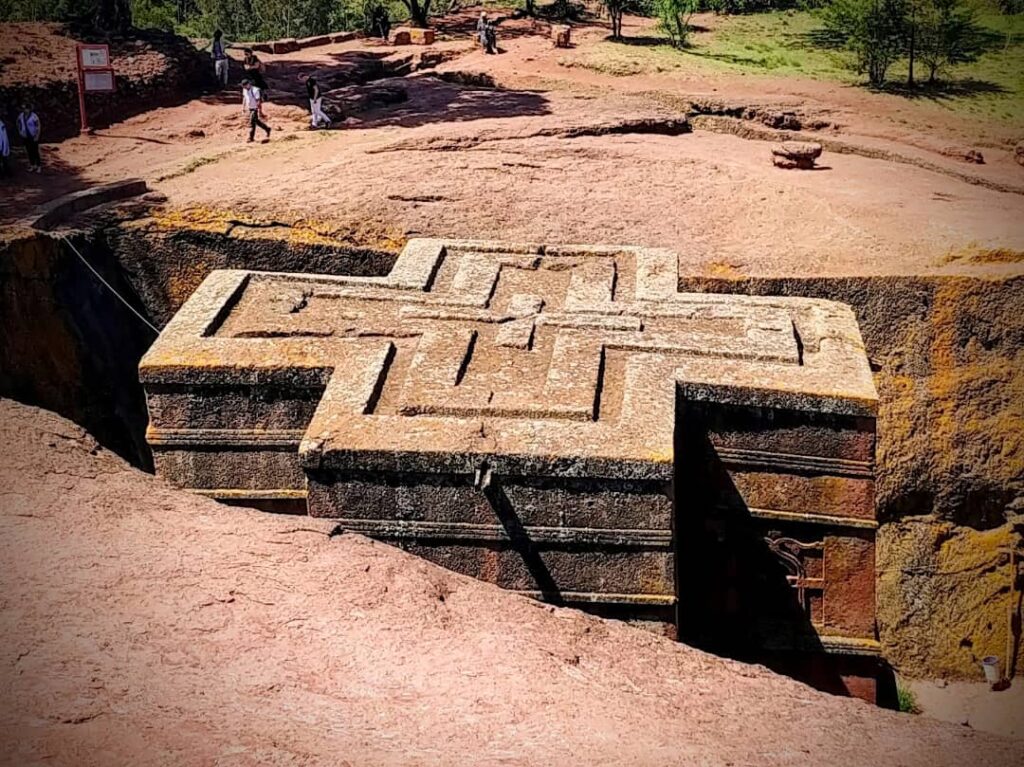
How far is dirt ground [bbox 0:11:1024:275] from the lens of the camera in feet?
38.4

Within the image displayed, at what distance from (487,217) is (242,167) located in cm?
430

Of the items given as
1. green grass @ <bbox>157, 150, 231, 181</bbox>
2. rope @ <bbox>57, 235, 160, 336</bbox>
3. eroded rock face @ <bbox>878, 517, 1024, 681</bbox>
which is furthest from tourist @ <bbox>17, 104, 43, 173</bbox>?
eroded rock face @ <bbox>878, 517, 1024, 681</bbox>

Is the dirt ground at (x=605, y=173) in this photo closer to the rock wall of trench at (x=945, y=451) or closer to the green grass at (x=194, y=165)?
the green grass at (x=194, y=165)

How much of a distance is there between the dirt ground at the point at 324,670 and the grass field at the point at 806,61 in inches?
653

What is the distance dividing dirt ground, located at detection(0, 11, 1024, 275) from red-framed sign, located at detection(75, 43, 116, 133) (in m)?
0.65

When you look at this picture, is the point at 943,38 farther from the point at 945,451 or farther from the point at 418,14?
the point at 945,451

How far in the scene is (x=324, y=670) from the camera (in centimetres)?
523

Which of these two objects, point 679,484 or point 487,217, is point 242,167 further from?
point 679,484

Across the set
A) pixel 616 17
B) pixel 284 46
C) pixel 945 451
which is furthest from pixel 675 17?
pixel 945 451

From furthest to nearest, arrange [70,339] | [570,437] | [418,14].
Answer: [418,14]
[70,339]
[570,437]

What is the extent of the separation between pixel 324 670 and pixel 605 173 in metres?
9.54

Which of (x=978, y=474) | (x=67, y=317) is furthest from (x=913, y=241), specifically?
(x=67, y=317)

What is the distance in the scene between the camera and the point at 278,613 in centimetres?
566

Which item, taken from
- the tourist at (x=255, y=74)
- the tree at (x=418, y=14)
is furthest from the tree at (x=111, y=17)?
the tree at (x=418, y=14)
